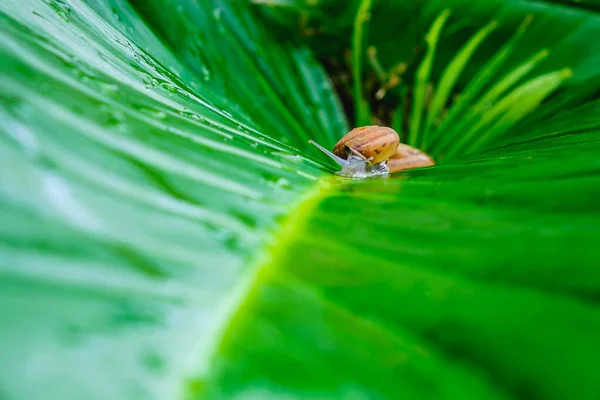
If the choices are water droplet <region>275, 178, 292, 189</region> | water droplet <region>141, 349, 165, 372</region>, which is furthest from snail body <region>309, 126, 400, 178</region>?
water droplet <region>141, 349, 165, 372</region>

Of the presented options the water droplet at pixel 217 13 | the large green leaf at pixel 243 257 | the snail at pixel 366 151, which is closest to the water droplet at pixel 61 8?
the large green leaf at pixel 243 257

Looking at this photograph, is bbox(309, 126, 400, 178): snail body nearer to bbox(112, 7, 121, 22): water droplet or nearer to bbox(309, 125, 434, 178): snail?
bbox(309, 125, 434, 178): snail

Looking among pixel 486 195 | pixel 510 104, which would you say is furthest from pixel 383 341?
pixel 510 104

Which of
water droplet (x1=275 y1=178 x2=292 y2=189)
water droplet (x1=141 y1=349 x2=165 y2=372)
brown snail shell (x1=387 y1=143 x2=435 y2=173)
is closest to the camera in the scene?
water droplet (x1=141 y1=349 x2=165 y2=372)

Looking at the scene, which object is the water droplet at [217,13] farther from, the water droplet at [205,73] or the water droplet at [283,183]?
the water droplet at [283,183]

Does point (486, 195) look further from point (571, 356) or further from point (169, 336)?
point (169, 336)
